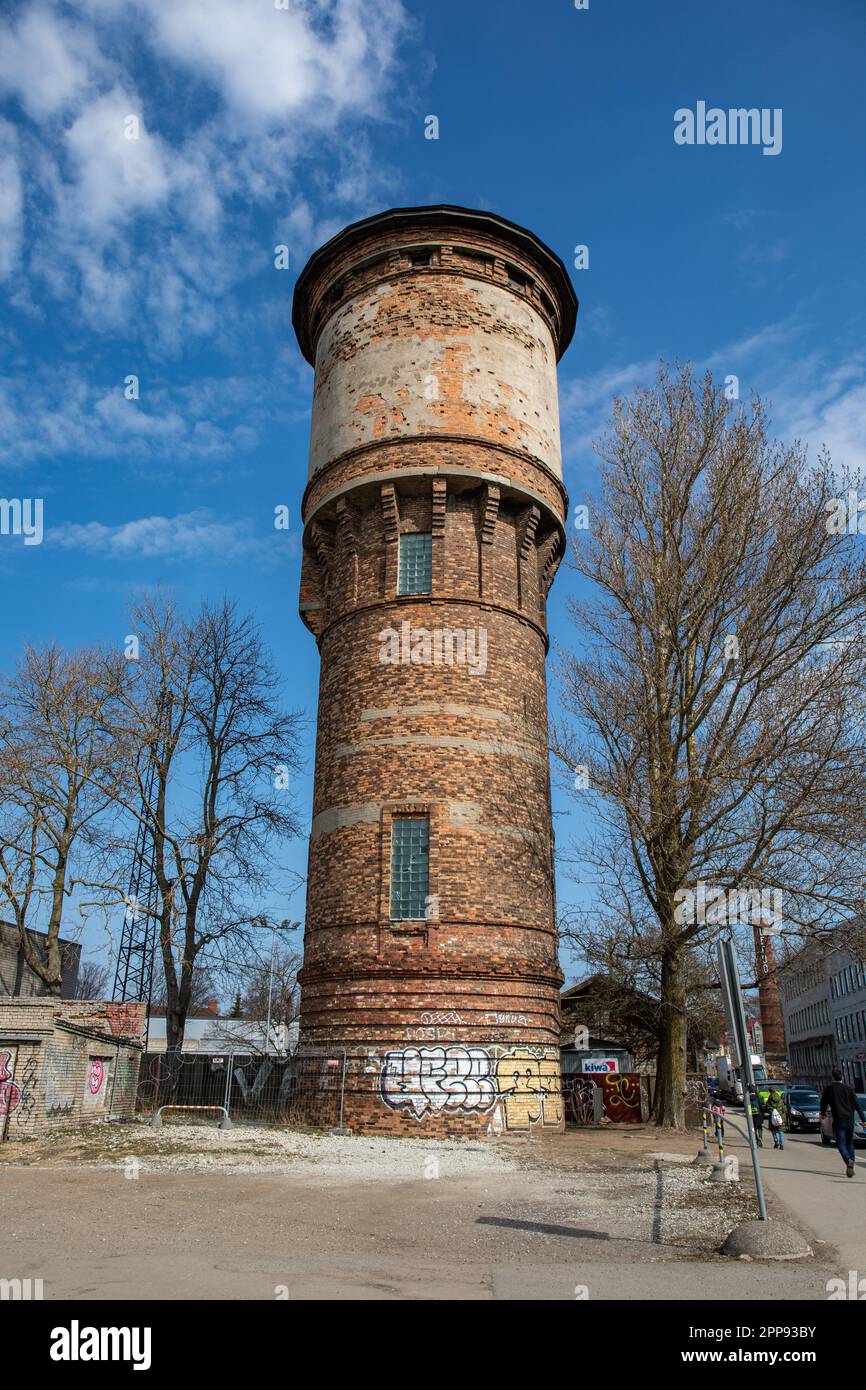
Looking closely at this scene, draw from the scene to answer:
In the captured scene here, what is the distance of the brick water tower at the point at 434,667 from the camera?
55.2 ft

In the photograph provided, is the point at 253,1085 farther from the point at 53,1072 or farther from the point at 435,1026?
the point at 435,1026

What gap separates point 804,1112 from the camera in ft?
97.6

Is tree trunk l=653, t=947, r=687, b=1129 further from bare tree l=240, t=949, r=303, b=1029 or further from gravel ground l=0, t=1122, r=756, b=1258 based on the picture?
bare tree l=240, t=949, r=303, b=1029

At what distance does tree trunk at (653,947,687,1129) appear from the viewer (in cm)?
1928

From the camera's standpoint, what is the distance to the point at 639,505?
70.9 ft

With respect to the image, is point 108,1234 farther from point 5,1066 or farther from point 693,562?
point 693,562

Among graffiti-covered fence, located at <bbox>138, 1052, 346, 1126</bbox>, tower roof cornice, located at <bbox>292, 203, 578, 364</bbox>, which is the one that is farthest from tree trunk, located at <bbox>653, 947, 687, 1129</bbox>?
tower roof cornice, located at <bbox>292, 203, 578, 364</bbox>

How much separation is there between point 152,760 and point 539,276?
16097 millimetres

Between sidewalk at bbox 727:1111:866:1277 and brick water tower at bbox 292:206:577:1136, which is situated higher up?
brick water tower at bbox 292:206:577:1136

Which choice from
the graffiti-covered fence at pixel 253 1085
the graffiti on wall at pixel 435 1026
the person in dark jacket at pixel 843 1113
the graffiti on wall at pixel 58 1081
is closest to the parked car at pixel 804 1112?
the person in dark jacket at pixel 843 1113

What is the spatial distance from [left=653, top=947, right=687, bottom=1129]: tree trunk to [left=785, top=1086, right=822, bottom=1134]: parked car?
462 inches

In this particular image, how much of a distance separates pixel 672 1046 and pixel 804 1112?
13.8 metres

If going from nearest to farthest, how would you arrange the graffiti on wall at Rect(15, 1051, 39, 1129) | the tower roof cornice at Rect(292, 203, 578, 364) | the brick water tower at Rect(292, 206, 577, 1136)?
1. the graffiti on wall at Rect(15, 1051, 39, 1129)
2. the brick water tower at Rect(292, 206, 577, 1136)
3. the tower roof cornice at Rect(292, 203, 578, 364)

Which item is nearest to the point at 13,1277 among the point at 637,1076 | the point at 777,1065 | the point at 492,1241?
the point at 492,1241
